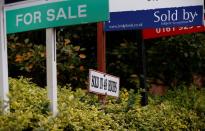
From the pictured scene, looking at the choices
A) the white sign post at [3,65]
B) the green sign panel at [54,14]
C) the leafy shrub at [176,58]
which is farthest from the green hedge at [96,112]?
the leafy shrub at [176,58]

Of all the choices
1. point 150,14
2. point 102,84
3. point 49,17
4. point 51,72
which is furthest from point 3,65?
point 150,14

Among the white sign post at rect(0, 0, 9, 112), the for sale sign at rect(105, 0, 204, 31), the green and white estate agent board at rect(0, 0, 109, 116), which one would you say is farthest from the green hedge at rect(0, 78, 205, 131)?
the for sale sign at rect(105, 0, 204, 31)

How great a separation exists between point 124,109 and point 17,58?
9.46 ft

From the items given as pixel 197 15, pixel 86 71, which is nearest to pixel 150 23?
pixel 197 15

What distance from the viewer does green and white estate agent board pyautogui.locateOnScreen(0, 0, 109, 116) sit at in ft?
18.1

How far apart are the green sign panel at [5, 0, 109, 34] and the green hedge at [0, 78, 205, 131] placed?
0.69m

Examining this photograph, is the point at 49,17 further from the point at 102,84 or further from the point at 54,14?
the point at 102,84

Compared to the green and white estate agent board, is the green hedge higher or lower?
lower

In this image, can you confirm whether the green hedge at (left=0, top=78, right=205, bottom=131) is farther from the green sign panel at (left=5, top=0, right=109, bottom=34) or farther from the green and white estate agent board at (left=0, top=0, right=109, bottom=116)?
the green sign panel at (left=5, top=0, right=109, bottom=34)

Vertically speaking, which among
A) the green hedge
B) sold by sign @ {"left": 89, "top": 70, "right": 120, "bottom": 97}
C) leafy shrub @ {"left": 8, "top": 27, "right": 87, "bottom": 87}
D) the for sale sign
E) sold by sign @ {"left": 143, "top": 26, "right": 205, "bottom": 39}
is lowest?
the green hedge

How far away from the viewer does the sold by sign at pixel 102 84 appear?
703cm

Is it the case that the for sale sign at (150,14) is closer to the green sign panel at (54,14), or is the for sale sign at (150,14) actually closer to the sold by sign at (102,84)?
the sold by sign at (102,84)

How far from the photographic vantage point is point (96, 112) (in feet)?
21.4

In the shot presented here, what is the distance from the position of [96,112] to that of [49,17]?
1296 mm
